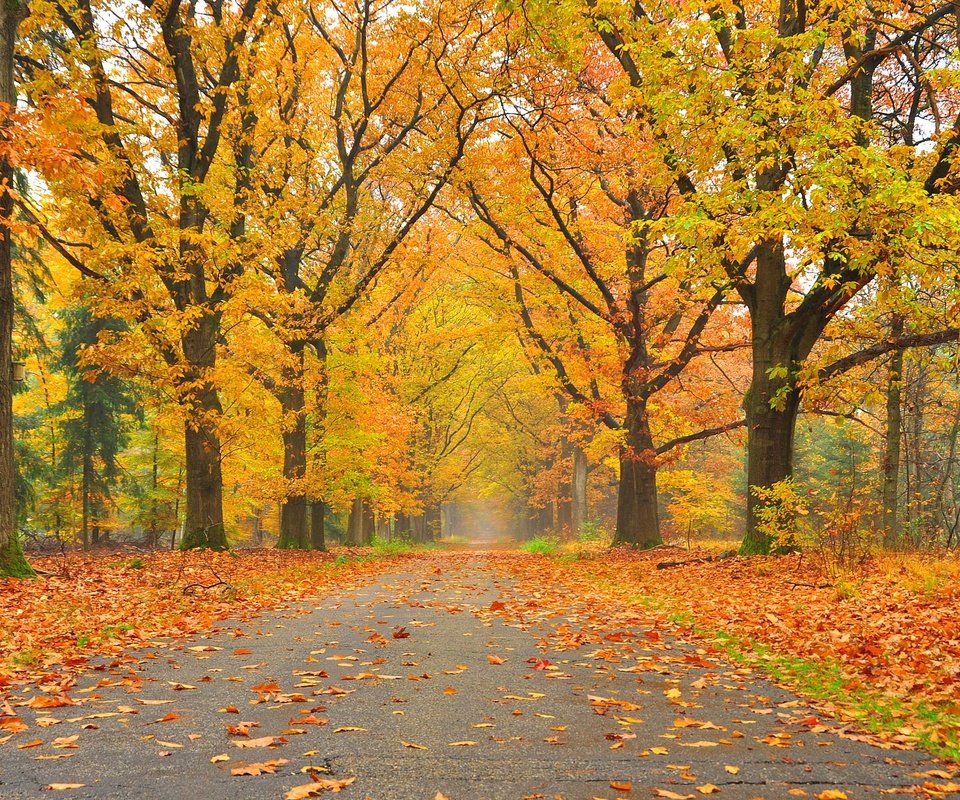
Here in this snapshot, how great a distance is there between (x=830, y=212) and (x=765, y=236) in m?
0.81

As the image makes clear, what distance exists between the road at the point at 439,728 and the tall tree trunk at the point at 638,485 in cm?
1254

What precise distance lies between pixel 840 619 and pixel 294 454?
16.2 meters

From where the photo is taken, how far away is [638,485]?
2025 cm

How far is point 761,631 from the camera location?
750cm

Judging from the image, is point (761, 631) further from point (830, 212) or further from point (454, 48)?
point (454, 48)

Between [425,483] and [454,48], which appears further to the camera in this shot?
[425,483]

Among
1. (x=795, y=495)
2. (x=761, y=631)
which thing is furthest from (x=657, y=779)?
(x=795, y=495)

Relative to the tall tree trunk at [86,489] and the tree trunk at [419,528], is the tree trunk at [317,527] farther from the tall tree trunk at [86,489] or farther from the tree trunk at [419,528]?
the tree trunk at [419,528]

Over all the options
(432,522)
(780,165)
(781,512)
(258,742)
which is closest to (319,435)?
(781,512)

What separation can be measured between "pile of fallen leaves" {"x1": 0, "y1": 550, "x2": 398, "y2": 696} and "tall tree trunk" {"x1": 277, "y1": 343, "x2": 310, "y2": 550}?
14.2 feet

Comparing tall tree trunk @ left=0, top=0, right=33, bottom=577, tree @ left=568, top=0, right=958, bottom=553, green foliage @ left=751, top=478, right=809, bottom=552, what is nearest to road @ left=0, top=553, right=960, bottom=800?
tall tree trunk @ left=0, top=0, right=33, bottom=577

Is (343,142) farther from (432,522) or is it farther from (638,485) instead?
(432,522)

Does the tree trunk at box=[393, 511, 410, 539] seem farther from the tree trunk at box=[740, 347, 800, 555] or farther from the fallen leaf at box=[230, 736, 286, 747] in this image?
the fallen leaf at box=[230, 736, 286, 747]

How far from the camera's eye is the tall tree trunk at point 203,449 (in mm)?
15367
